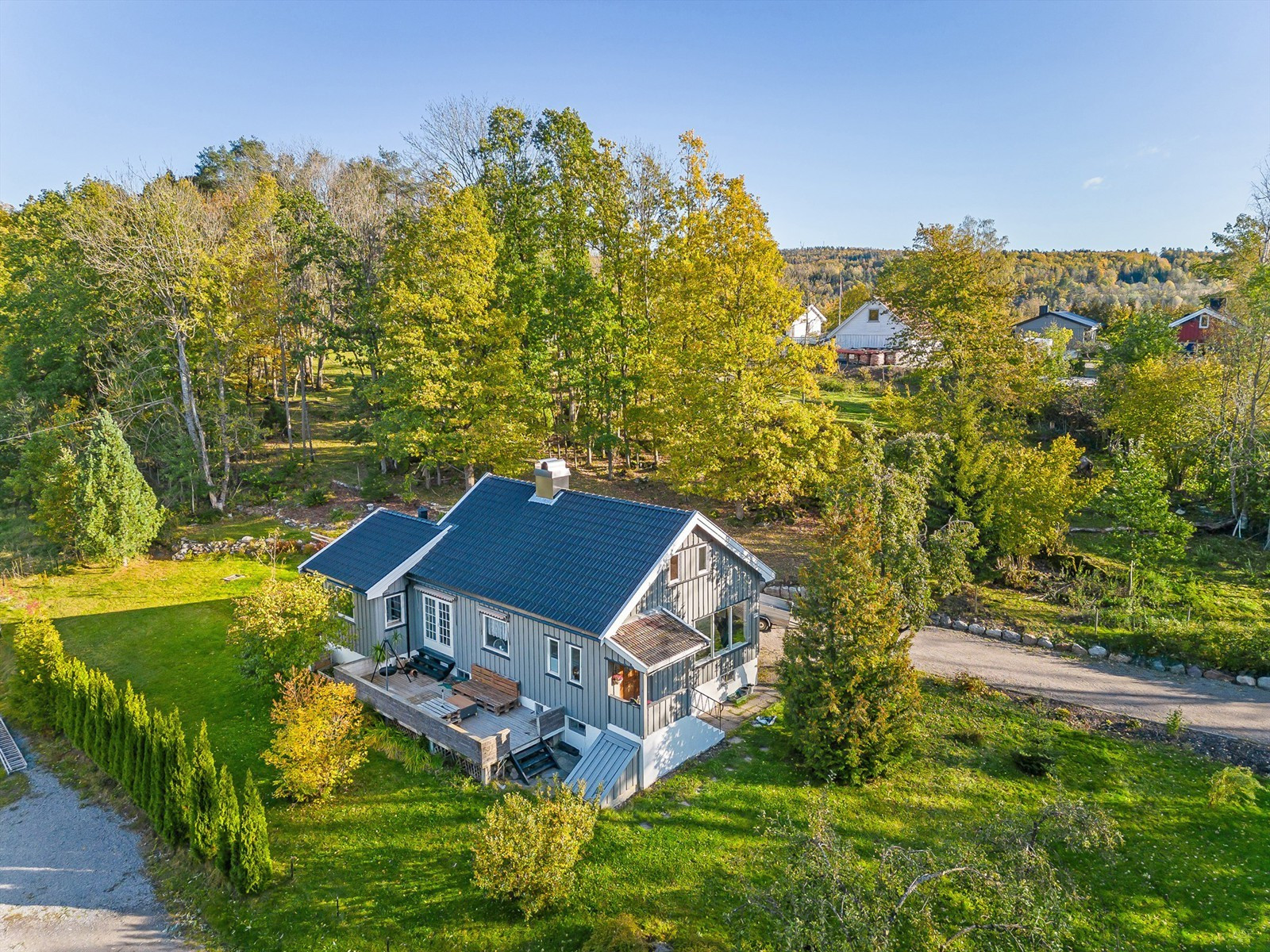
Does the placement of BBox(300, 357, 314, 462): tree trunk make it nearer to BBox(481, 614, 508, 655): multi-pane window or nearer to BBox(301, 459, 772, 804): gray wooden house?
BBox(301, 459, 772, 804): gray wooden house

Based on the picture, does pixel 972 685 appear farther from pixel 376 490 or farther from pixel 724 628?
pixel 376 490

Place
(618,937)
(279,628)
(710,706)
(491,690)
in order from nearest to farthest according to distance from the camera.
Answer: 1. (618,937)
2. (279,628)
3. (491,690)
4. (710,706)

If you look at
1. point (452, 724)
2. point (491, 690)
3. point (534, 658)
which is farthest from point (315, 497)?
point (452, 724)

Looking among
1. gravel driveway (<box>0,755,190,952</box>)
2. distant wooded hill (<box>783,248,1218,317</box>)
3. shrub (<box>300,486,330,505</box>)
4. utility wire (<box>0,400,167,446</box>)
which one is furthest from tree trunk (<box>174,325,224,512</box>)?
distant wooded hill (<box>783,248,1218,317</box>)

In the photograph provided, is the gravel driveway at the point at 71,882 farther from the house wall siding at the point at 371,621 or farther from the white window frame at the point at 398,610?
the white window frame at the point at 398,610

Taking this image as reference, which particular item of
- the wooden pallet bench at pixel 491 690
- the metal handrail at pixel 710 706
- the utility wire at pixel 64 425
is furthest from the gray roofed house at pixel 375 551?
the utility wire at pixel 64 425

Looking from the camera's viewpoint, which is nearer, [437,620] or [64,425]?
[437,620]
